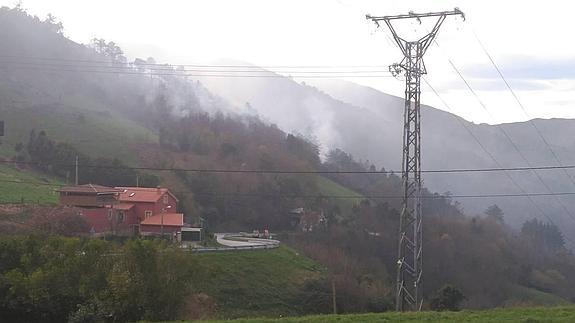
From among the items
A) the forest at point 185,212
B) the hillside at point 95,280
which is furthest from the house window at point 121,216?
the hillside at point 95,280

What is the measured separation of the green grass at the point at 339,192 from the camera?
316ft

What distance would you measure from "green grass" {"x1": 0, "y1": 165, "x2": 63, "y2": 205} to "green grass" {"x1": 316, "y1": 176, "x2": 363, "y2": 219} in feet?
142

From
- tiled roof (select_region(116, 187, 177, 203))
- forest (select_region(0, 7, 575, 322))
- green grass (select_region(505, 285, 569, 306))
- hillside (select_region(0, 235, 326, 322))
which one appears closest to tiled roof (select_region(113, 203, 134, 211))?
tiled roof (select_region(116, 187, 177, 203))

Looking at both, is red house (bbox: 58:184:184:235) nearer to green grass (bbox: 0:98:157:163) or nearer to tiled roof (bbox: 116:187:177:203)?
tiled roof (bbox: 116:187:177:203)

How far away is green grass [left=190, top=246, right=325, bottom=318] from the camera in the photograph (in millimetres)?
38375

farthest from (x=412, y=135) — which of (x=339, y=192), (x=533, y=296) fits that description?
(x=339, y=192)

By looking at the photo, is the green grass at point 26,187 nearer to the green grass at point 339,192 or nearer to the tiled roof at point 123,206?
the tiled roof at point 123,206

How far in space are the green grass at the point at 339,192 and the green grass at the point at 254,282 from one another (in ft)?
149

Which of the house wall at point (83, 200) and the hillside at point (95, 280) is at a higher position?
the house wall at point (83, 200)

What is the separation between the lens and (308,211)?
8056 cm

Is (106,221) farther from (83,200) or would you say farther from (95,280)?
(95,280)

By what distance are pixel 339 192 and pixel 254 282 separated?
64268 mm

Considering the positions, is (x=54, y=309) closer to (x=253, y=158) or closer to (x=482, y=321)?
(x=482, y=321)

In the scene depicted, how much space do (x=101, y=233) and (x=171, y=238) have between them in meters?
5.13
